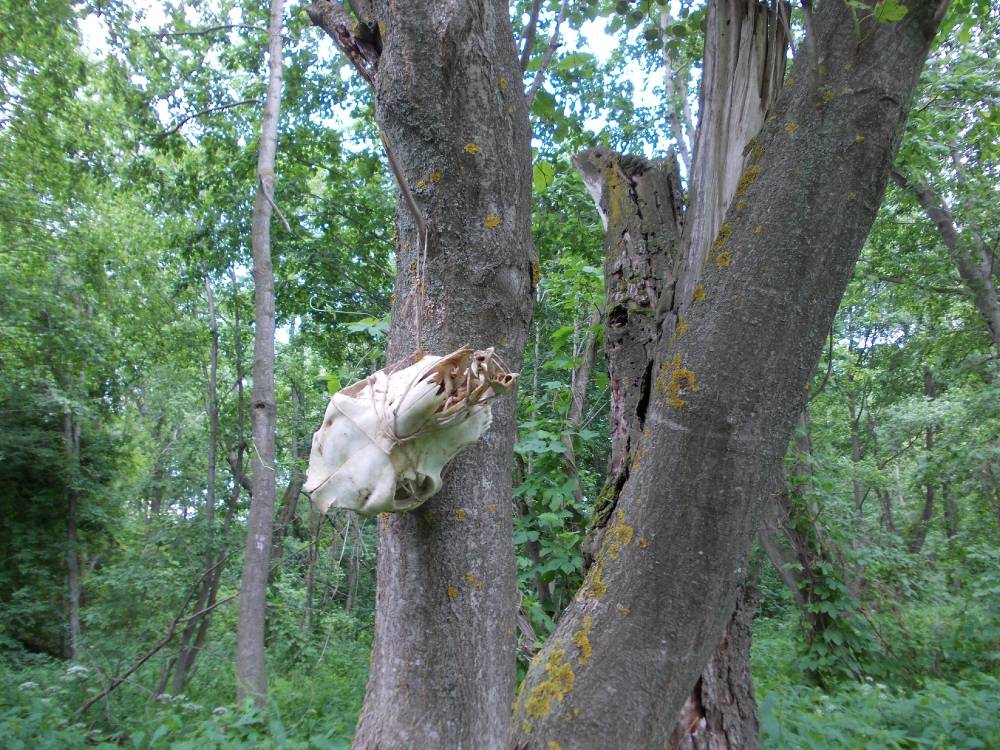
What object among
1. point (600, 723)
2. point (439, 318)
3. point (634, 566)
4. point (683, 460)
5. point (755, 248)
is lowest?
point (600, 723)

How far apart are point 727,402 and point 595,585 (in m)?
0.53

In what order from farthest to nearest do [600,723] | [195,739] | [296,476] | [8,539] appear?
[8,539] → [296,476] → [195,739] → [600,723]

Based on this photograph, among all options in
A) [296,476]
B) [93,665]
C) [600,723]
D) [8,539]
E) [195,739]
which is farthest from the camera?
[8,539]

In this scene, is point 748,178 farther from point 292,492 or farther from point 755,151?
point 292,492

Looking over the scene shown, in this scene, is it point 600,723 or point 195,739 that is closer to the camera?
point 600,723

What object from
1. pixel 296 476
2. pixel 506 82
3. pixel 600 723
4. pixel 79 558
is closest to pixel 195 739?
pixel 600 723

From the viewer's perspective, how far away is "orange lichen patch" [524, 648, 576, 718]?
1.48 metres

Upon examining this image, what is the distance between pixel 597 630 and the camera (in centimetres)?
151

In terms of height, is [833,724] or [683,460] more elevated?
[683,460]

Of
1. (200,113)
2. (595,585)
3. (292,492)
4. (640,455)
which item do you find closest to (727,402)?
(640,455)

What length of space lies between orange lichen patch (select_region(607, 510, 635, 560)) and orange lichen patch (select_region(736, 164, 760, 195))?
34.1 inches

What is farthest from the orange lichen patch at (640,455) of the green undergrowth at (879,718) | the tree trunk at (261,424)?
A: the tree trunk at (261,424)

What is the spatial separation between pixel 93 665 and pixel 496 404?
6.84 meters

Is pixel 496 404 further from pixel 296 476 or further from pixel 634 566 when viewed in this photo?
pixel 296 476
